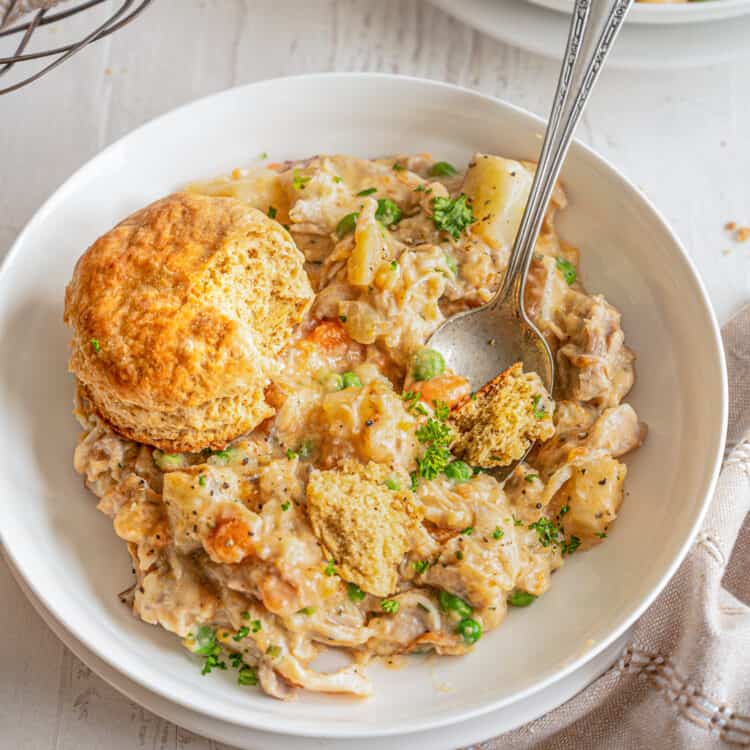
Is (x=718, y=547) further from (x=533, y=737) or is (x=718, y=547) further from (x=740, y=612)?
(x=533, y=737)

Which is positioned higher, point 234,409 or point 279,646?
point 234,409

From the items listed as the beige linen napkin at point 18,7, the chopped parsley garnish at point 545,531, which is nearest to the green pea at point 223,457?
the chopped parsley garnish at point 545,531

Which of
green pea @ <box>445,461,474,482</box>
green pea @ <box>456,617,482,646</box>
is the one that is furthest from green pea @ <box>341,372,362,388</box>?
green pea @ <box>456,617,482,646</box>

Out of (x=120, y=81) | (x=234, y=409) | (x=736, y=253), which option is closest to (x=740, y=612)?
(x=736, y=253)

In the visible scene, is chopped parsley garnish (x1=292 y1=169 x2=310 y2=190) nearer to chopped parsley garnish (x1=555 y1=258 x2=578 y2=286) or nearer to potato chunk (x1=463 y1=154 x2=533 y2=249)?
potato chunk (x1=463 y1=154 x2=533 y2=249)

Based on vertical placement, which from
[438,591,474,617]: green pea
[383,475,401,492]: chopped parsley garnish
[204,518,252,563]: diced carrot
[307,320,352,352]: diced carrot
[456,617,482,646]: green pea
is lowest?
[456,617,482,646]: green pea
